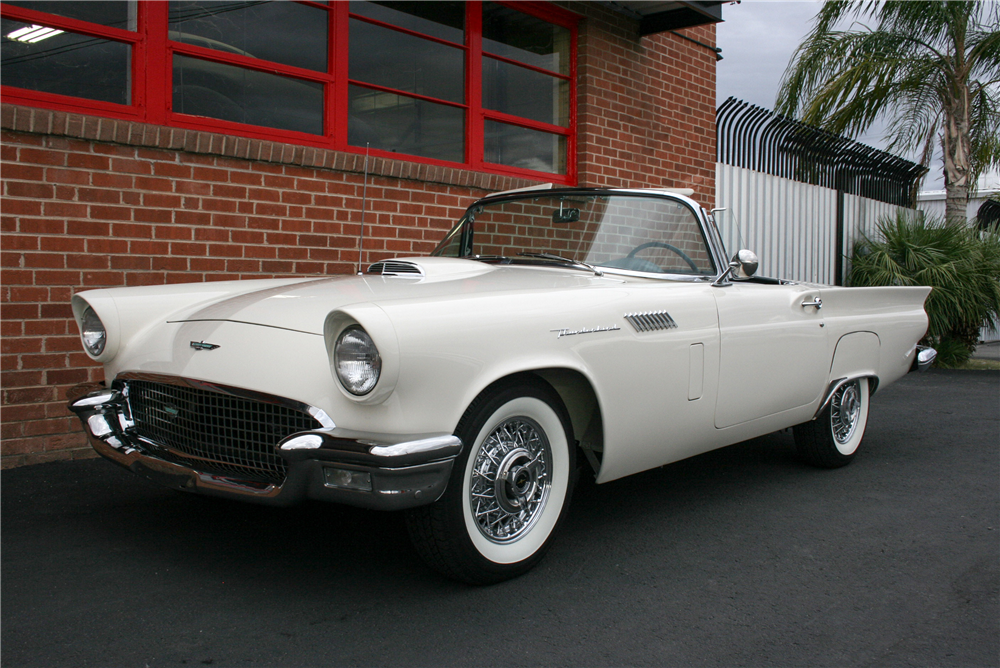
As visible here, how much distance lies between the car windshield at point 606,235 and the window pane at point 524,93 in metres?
3.14

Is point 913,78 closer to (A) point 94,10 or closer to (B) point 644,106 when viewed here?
(B) point 644,106

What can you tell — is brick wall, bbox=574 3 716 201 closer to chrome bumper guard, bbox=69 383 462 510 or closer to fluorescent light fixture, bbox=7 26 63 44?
fluorescent light fixture, bbox=7 26 63 44

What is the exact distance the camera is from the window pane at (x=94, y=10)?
14.5 ft

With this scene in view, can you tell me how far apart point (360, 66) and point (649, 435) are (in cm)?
394

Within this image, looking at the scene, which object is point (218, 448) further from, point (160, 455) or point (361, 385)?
point (361, 385)

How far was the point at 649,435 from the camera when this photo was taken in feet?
10.2

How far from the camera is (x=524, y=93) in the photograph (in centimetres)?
712

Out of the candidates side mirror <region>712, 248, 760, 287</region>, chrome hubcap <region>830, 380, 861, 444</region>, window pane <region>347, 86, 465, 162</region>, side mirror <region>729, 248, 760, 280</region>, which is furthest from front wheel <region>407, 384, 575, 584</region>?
window pane <region>347, 86, 465, 162</region>

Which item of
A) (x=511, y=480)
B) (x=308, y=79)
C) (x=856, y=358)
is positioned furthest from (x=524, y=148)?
(x=511, y=480)

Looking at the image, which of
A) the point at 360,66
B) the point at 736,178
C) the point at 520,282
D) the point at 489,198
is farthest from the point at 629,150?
the point at 520,282

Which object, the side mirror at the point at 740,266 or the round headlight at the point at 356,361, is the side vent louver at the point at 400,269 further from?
the side mirror at the point at 740,266

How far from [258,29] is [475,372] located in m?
3.93

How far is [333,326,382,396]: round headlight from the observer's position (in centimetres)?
230

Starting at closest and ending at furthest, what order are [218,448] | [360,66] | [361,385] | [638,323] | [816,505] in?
[361,385] → [218,448] → [638,323] → [816,505] → [360,66]
